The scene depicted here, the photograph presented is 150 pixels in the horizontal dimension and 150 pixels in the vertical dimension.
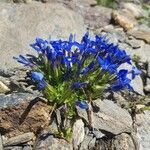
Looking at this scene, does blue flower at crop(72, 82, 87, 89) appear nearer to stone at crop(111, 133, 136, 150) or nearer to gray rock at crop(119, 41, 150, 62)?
stone at crop(111, 133, 136, 150)

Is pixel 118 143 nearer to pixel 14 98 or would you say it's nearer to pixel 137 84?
pixel 14 98

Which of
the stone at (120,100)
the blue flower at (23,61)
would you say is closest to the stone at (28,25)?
the blue flower at (23,61)

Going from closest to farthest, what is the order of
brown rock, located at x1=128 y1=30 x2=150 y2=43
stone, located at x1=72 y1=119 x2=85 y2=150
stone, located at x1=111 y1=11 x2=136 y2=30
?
stone, located at x1=72 y1=119 x2=85 y2=150 < brown rock, located at x1=128 y1=30 x2=150 y2=43 < stone, located at x1=111 y1=11 x2=136 y2=30

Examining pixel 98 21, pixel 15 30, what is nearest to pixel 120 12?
pixel 98 21


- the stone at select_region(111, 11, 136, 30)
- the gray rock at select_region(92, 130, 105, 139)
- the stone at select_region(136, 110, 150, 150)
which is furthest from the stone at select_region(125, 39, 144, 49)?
the gray rock at select_region(92, 130, 105, 139)

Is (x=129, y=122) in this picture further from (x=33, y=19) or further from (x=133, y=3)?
(x=133, y=3)

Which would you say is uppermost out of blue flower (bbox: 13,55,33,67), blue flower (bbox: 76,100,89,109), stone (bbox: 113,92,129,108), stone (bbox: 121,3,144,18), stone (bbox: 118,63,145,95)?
blue flower (bbox: 13,55,33,67)

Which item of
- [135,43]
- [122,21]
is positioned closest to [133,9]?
[122,21]
